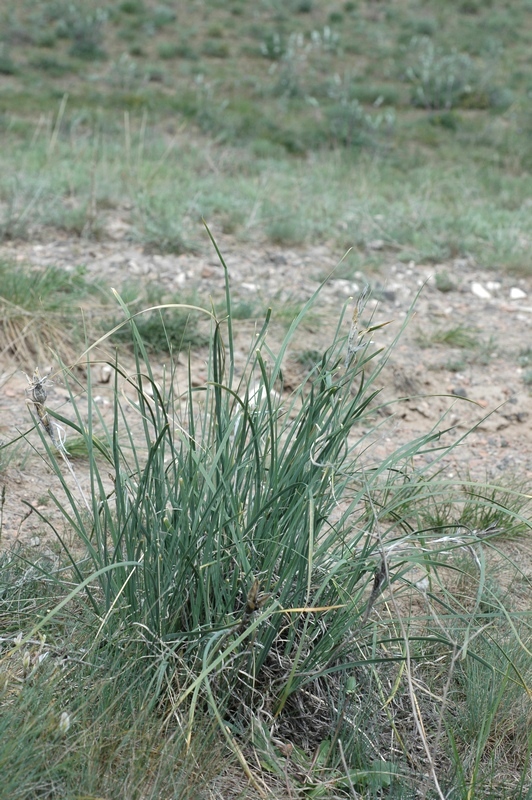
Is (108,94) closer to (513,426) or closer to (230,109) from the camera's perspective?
(230,109)

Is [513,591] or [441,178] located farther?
[441,178]

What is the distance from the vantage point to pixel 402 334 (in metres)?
4.34

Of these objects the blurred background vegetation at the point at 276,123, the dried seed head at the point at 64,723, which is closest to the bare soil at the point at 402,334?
the blurred background vegetation at the point at 276,123

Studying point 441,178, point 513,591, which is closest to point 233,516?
point 513,591

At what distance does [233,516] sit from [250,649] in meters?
0.27

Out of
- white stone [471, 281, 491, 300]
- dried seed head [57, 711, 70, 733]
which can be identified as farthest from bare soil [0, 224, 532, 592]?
dried seed head [57, 711, 70, 733]

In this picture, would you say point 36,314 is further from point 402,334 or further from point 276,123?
point 276,123

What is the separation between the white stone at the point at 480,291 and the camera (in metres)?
4.87

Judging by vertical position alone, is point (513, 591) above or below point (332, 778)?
below

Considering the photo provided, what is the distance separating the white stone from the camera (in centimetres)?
487

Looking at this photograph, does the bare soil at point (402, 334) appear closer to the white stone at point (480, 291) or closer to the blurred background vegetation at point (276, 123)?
the white stone at point (480, 291)

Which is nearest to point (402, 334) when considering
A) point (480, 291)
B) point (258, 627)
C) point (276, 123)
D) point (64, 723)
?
point (480, 291)

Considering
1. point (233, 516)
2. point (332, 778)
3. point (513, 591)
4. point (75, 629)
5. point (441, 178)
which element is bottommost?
point (441, 178)

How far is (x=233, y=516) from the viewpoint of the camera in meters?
1.68
